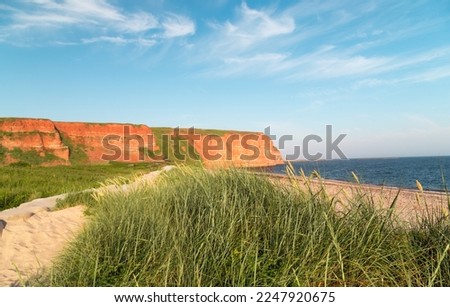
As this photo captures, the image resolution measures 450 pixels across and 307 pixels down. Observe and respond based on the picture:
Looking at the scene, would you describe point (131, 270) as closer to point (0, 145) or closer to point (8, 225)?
point (8, 225)

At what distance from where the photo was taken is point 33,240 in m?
7.55

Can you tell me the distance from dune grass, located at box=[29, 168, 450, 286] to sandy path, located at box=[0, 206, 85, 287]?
1.75 meters

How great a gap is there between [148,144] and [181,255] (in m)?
92.9

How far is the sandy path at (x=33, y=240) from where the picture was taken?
554 centimetres

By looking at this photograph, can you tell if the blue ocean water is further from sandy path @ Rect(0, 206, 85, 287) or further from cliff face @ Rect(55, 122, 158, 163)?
cliff face @ Rect(55, 122, 158, 163)

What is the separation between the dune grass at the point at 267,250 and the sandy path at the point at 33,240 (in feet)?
5.74

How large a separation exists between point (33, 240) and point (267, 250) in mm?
6431

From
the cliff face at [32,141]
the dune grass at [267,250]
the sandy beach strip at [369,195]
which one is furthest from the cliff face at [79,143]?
the dune grass at [267,250]

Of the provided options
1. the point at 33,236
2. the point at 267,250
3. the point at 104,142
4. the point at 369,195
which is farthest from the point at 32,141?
the point at 267,250

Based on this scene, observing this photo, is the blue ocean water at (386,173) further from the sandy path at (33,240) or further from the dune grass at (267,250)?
the sandy path at (33,240)

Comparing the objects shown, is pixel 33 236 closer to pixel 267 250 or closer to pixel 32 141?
pixel 267 250

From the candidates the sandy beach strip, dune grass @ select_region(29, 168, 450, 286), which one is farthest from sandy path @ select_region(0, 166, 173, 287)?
the sandy beach strip

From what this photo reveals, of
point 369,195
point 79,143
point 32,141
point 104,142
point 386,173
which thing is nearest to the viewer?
point 369,195

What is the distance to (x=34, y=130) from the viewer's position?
2808 inches
